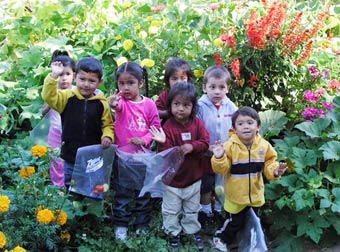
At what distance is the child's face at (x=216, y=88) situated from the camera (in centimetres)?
427

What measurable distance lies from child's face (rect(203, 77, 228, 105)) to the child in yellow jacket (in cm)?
38

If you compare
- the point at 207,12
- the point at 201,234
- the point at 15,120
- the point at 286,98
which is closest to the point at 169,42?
the point at 207,12

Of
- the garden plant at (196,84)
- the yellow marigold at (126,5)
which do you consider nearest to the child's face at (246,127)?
the garden plant at (196,84)

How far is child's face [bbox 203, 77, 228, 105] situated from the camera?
427 cm

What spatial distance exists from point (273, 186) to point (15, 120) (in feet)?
8.97

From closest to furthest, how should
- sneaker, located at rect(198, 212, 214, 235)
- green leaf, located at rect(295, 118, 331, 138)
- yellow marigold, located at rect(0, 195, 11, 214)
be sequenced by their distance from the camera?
1. yellow marigold, located at rect(0, 195, 11, 214)
2. sneaker, located at rect(198, 212, 214, 235)
3. green leaf, located at rect(295, 118, 331, 138)

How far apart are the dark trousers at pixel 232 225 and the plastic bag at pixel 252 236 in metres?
0.04

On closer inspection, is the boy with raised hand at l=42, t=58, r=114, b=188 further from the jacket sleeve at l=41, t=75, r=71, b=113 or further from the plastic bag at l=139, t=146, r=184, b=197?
the plastic bag at l=139, t=146, r=184, b=197

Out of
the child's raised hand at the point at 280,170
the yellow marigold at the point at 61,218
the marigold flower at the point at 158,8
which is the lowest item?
the yellow marigold at the point at 61,218

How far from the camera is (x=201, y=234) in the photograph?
4.54 m

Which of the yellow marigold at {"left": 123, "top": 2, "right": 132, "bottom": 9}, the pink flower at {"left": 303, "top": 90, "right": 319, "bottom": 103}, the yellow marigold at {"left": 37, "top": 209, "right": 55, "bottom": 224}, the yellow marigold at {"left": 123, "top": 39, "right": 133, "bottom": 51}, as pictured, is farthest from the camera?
the yellow marigold at {"left": 123, "top": 2, "right": 132, "bottom": 9}

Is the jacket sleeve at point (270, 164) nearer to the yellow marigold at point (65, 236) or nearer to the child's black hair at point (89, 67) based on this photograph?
the child's black hair at point (89, 67)

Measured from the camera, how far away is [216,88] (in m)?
4.28

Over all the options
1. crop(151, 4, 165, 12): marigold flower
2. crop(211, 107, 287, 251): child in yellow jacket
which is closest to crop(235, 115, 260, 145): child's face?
crop(211, 107, 287, 251): child in yellow jacket
